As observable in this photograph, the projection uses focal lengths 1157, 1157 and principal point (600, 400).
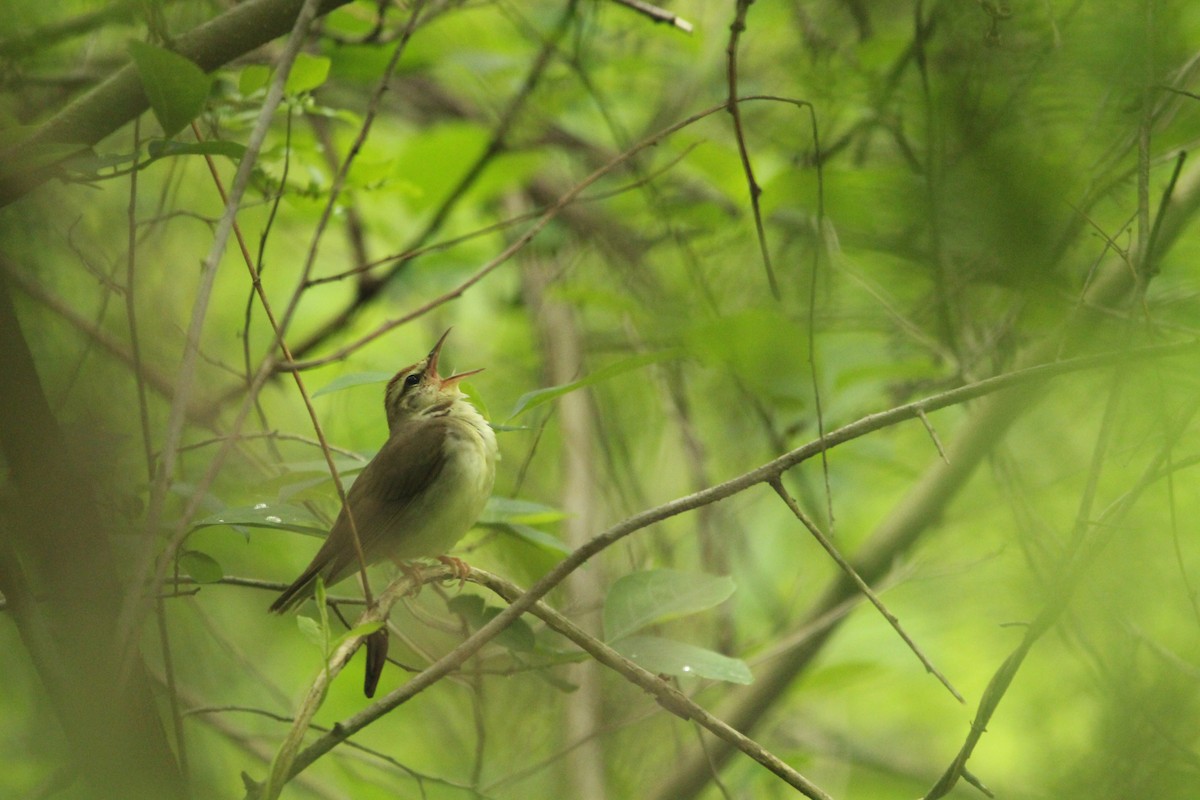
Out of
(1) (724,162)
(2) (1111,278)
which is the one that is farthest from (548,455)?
(2) (1111,278)

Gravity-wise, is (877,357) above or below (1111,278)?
below

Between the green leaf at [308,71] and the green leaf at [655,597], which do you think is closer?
the green leaf at [655,597]

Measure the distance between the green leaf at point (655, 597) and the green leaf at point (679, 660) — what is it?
45 mm

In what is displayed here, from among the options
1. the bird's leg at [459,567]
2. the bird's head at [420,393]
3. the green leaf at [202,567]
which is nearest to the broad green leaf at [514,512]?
Result: the bird's leg at [459,567]

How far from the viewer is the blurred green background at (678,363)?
1.70 m

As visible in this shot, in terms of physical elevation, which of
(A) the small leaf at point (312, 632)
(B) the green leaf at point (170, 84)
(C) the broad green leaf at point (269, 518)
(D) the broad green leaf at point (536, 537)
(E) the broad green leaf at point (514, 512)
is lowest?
(D) the broad green leaf at point (536, 537)

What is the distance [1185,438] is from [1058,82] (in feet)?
3.49

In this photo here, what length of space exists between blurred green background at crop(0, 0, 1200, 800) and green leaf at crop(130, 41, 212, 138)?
0.03 m

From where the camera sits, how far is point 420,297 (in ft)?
20.4

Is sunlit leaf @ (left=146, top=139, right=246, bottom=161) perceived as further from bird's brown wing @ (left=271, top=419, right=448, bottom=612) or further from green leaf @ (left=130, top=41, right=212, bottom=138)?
bird's brown wing @ (left=271, top=419, right=448, bottom=612)

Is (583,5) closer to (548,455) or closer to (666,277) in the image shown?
(666,277)

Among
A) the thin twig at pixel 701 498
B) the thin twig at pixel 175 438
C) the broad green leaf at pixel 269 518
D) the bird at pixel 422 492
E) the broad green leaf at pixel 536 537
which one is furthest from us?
the bird at pixel 422 492

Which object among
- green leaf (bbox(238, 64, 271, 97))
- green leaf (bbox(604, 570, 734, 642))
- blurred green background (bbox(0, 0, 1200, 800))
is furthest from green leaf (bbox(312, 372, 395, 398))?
green leaf (bbox(238, 64, 271, 97))

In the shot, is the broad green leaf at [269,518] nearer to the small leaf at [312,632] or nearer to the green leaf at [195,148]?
the small leaf at [312,632]
